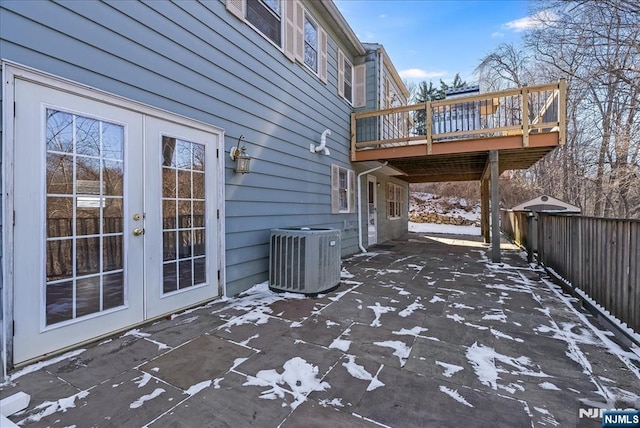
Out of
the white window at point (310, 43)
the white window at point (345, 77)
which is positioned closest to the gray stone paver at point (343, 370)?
the white window at point (310, 43)

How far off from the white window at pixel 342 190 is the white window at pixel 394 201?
3.65 m

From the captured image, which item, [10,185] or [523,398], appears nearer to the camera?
[523,398]

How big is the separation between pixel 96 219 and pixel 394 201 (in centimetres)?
1035

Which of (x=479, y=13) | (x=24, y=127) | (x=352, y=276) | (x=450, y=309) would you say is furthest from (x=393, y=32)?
(x=24, y=127)

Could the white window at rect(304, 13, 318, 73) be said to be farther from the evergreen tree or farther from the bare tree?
the evergreen tree

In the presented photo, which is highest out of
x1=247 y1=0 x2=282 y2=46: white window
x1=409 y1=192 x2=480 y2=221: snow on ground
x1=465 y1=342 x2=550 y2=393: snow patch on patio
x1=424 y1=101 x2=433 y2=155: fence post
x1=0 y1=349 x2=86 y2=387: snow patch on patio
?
x1=247 y1=0 x2=282 y2=46: white window

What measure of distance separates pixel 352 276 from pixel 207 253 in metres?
2.48

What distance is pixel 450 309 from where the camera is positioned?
3342mm

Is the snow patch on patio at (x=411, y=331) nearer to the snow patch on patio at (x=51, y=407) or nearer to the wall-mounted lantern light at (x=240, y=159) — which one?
the snow patch on patio at (x=51, y=407)

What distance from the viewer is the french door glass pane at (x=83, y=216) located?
85.6 inches

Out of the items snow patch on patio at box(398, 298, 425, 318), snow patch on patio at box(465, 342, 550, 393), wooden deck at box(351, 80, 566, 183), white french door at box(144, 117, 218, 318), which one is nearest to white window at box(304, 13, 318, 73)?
wooden deck at box(351, 80, 566, 183)

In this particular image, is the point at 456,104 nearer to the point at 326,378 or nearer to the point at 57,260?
the point at 326,378

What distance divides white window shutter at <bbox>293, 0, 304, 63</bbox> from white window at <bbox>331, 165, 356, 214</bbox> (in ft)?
7.47

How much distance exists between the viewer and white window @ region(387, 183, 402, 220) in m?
10.8
